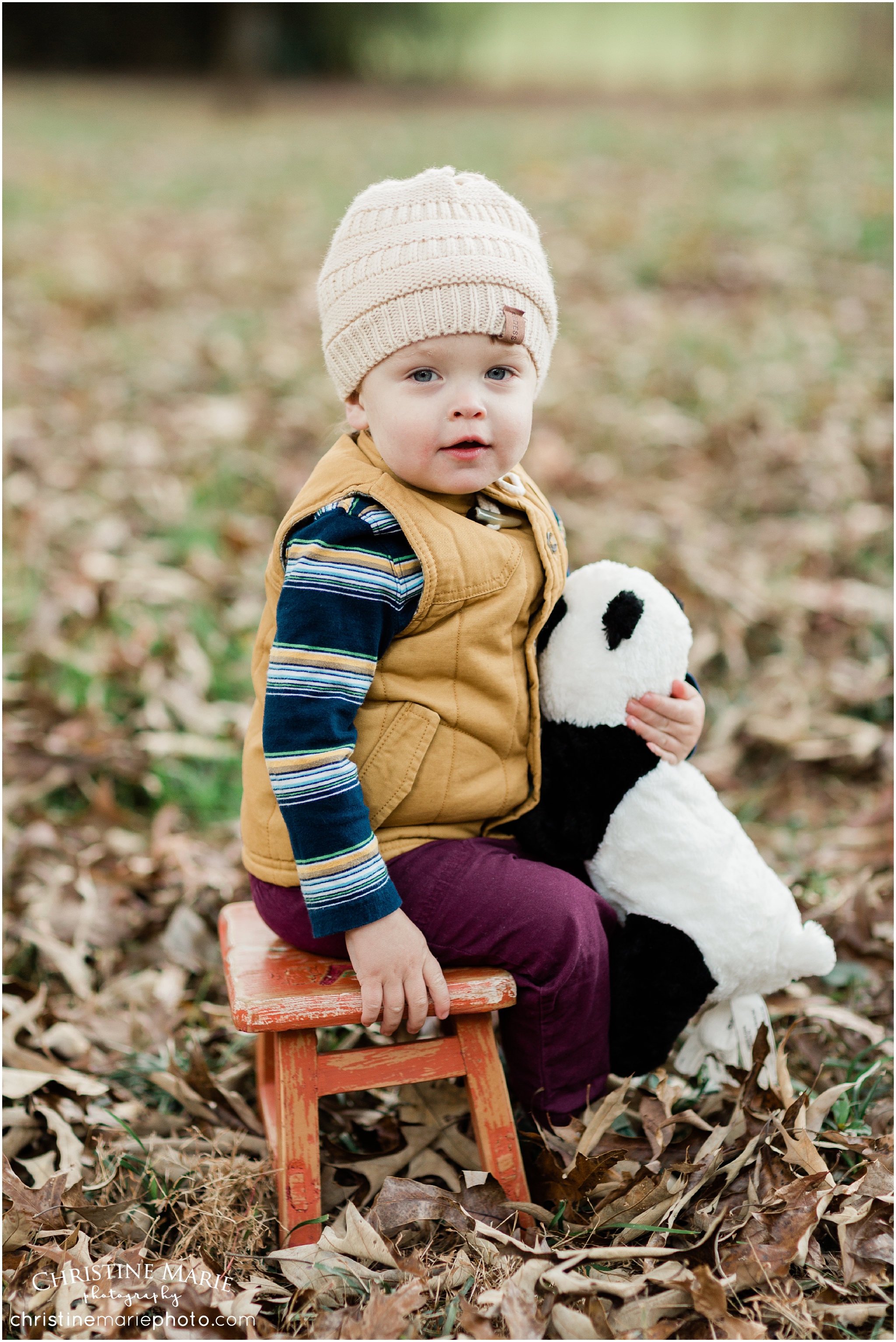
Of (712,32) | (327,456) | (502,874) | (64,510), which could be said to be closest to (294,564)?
(327,456)

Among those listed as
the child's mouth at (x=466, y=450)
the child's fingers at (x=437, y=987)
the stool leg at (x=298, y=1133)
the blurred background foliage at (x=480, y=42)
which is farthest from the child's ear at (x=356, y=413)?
the blurred background foliage at (x=480, y=42)

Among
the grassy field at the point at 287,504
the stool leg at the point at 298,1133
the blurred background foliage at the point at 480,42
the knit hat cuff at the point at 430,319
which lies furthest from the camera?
the blurred background foliage at the point at 480,42

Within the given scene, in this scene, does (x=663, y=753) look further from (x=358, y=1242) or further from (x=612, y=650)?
(x=358, y=1242)

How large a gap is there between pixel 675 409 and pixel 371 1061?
14.0 feet

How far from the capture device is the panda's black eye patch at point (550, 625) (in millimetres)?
2158

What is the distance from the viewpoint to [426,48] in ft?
76.3

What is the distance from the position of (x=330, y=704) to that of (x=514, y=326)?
0.67 meters

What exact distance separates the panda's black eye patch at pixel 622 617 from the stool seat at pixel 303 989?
0.61 metres

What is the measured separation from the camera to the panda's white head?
6.77ft

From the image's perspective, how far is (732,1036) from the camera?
7.19ft

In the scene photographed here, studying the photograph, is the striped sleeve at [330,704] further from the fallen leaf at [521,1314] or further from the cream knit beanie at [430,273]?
the fallen leaf at [521,1314]

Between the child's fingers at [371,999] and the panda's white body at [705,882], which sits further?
the panda's white body at [705,882]

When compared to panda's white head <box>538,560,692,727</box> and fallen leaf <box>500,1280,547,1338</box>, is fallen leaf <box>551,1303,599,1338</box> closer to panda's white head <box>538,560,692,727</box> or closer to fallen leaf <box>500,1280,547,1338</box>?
fallen leaf <box>500,1280,547,1338</box>

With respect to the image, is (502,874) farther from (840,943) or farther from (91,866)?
(91,866)
